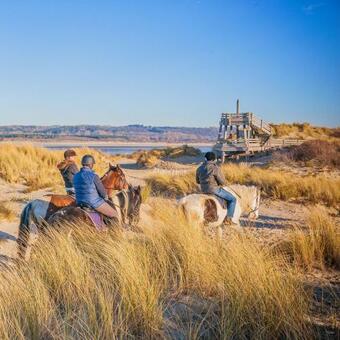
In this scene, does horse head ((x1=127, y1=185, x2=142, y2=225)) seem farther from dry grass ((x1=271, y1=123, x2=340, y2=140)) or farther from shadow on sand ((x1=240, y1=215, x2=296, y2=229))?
dry grass ((x1=271, y1=123, x2=340, y2=140))

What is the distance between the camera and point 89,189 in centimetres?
719

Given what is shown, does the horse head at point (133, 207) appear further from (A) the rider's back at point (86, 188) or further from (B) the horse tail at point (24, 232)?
(B) the horse tail at point (24, 232)

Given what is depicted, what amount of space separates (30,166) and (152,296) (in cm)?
1653

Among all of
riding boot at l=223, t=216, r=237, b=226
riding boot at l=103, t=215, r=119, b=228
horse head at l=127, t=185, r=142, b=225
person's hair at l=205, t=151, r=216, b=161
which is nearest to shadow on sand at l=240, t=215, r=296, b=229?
riding boot at l=223, t=216, r=237, b=226

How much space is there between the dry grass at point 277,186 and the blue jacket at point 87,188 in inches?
351

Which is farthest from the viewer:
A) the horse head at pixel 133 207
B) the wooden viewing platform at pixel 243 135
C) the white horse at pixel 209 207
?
the wooden viewing platform at pixel 243 135

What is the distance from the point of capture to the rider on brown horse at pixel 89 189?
719 centimetres

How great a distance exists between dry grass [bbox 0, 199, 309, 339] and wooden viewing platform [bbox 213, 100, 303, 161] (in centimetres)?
2554

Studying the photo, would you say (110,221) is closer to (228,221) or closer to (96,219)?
(96,219)

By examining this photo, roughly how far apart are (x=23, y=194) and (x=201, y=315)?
12.3 meters

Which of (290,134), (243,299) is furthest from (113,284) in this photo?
(290,134)

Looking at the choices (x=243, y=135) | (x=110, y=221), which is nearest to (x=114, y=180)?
(x=110, y=221)

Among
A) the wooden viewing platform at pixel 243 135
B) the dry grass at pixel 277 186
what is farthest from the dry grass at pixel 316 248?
the wooden viewing platform at pixel 243 135

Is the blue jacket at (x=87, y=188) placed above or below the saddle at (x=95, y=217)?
above
